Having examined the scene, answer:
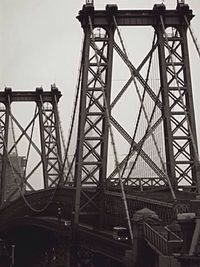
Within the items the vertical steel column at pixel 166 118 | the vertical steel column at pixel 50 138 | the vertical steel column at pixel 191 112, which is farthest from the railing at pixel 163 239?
the vertical steel column at pixel 50 138

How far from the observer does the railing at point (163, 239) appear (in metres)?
14.5

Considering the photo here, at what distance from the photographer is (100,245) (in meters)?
24.7

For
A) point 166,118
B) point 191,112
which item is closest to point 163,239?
point 166,118

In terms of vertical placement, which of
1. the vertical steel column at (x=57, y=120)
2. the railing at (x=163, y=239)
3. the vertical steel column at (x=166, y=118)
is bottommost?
the railing at (x=163, y=239)

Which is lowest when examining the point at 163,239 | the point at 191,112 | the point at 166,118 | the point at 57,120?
the point at 163,239

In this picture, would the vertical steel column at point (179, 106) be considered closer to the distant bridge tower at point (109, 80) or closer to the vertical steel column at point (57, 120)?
the distant bridge tower at point (109, 80)

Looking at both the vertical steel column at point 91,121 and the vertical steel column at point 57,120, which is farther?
the vertical steel column at point 57,120

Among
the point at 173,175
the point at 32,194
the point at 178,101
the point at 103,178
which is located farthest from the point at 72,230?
the point at 32,194

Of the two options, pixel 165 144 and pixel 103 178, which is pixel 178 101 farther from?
pixel 103 178

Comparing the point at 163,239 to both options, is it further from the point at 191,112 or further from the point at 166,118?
the point at 191,112

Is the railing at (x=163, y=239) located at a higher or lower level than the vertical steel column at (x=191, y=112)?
lower

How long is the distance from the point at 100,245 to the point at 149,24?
33.6 ft

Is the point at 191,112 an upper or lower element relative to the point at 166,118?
upper

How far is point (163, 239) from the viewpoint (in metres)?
15.3
